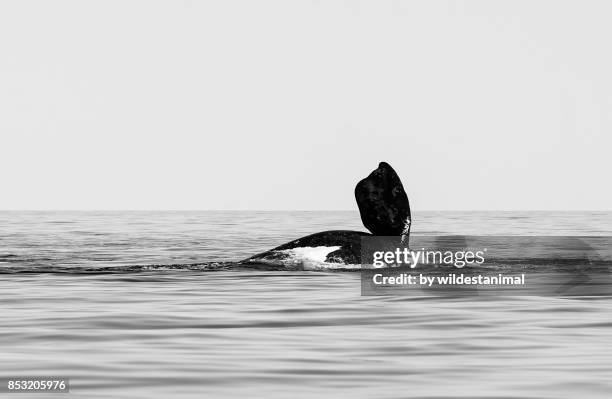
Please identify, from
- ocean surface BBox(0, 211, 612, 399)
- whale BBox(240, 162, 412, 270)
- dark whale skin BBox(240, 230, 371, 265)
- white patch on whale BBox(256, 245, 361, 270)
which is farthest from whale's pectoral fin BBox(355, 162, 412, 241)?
ocean surface BBox(0, 211, 612, 399)

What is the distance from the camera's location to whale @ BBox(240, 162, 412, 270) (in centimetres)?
2522

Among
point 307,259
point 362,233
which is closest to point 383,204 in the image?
point 362,233

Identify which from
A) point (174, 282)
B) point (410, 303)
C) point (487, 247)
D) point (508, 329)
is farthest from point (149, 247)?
point (508, 329)

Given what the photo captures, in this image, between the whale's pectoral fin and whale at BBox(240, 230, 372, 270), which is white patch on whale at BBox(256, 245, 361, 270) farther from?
the whale's pectoral fin

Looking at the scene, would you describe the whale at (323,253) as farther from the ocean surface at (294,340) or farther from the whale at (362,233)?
the ocean surface at (294,340)

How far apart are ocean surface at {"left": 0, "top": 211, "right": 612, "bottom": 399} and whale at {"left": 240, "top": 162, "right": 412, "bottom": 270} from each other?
2548mm

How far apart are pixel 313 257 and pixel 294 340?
1255 cm

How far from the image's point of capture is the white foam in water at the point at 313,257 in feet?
85.5

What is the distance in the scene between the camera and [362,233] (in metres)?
26.1

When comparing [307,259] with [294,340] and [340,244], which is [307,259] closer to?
[340,244]

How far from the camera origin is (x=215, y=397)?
10.3 m

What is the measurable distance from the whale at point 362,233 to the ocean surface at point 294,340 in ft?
8.36

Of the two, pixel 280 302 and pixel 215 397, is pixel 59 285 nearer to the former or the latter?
pixel 280 302

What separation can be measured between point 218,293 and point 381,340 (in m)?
6.83
